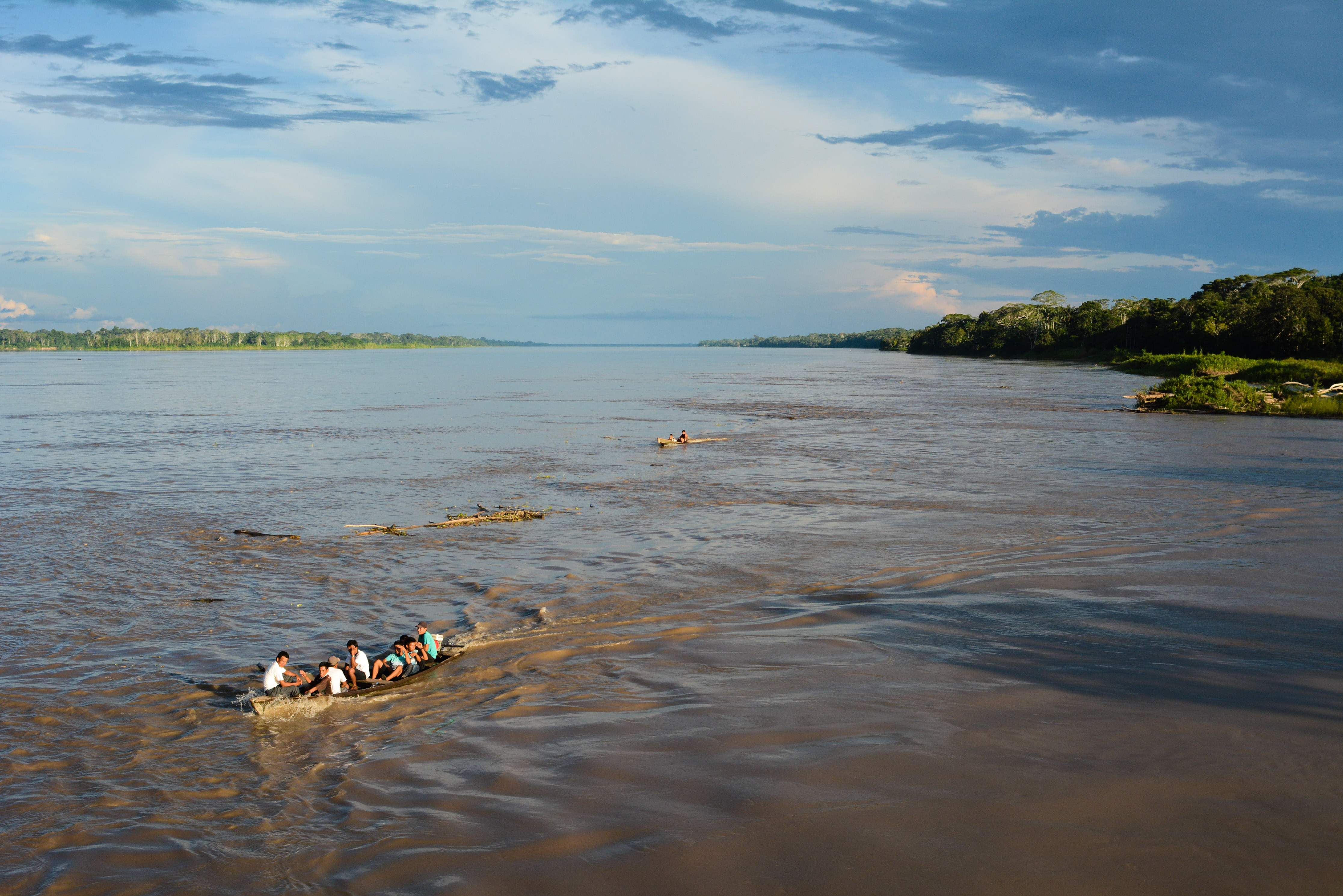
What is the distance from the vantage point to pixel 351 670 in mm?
12758

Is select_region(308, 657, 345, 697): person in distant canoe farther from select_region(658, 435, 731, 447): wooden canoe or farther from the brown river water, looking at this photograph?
select_region(658, 435, 731, 447): wooden canoe

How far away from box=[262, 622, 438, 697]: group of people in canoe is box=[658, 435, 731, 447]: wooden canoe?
27.1 metres

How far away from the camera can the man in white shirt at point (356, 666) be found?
1276 centimetres

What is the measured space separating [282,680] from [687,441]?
30.2 m

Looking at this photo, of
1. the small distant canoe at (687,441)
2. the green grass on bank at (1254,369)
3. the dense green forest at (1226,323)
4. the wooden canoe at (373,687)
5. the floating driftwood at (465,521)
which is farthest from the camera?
the dense green forest at (1226,323)

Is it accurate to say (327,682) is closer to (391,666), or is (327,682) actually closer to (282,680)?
(282,680)

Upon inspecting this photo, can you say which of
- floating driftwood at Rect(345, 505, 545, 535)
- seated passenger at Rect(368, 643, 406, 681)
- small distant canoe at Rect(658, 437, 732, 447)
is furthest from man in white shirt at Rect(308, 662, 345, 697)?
small distant canoe at Rect(658, 437, 732, 447)

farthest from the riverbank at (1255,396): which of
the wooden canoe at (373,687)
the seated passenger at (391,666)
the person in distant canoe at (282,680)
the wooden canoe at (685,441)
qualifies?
the person in distant canoe at (282,680)

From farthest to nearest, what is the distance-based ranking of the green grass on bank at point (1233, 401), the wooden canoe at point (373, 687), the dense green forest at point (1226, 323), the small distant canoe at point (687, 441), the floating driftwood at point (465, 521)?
1. the dense green forest at point (1226, 323)
2. the green grass on bank at point (1233, 401)
3. the small distant canoe at point (687, 441)
4. the floating driftwood at point (465, 521)
5. the wooden canoe at point (373, 687)

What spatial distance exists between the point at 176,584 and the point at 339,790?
11.5m

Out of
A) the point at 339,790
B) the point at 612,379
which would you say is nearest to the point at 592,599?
the point at 339,790

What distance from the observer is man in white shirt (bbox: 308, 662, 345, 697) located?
1224cm

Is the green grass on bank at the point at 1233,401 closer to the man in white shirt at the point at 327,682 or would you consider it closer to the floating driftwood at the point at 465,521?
the floating driftwood at the point at 465,521

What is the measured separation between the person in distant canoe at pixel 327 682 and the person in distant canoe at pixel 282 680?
168mm
